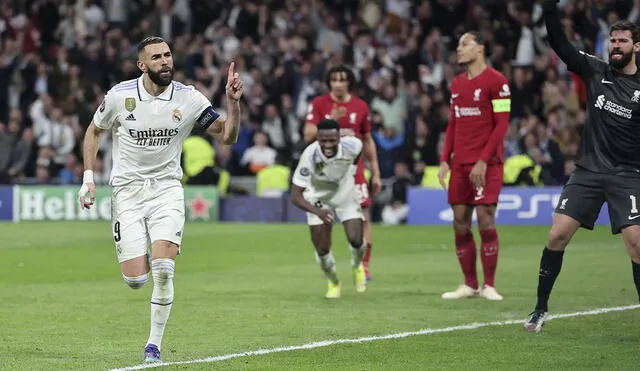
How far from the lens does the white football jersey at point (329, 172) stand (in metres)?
14.9

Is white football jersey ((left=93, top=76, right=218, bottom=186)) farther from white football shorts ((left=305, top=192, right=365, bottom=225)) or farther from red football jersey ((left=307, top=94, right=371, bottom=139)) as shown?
red football jersey ((left=307, top=94, right=371, bottom=139))

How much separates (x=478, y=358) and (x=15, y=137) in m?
23.1

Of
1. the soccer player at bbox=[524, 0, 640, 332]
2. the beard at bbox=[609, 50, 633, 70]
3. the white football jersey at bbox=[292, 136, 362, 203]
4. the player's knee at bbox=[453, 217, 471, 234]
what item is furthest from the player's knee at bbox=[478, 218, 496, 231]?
the beard at bbox=[609, 50, 633, 70]

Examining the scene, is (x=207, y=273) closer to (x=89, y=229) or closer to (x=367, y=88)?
(x=89, y=229)

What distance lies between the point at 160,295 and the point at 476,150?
5.58 metres

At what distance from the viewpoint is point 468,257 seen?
14.9 metres

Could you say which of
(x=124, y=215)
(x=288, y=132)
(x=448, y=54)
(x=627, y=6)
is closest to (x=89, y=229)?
(x=288, y=132)

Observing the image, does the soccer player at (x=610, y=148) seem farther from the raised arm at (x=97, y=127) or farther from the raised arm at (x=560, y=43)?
the raised arm at (x=97, y=127)

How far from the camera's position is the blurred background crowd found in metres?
28.5

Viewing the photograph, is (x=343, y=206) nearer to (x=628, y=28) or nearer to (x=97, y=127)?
(x=628, y=28)

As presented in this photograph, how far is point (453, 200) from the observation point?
1477cm

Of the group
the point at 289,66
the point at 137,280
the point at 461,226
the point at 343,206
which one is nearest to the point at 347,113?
the point at 343,206

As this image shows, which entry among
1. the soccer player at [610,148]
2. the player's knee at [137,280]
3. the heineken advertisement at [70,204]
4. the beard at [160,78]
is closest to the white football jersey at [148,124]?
the beard at [160,78]

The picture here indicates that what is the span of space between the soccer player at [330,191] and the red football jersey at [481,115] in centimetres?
114
